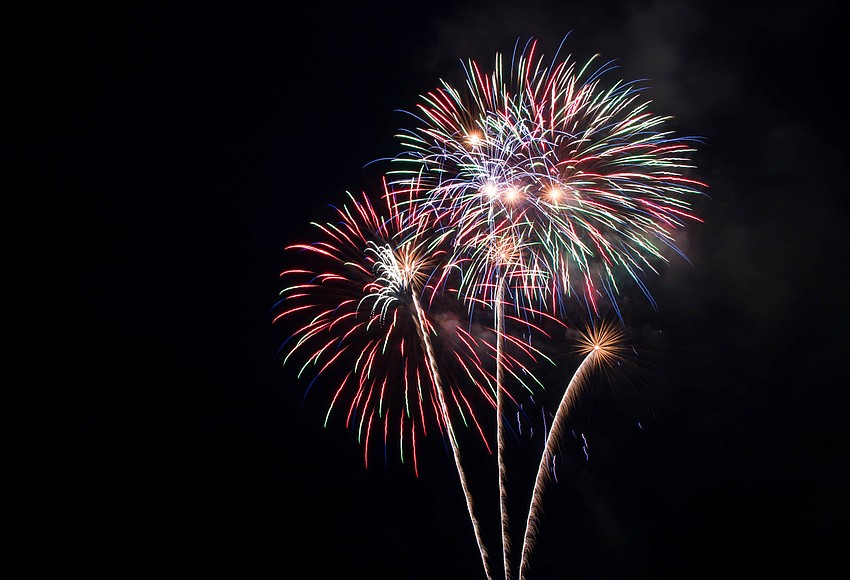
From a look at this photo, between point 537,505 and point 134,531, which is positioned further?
point 134,531

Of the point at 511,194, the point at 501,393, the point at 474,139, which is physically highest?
the point at 474,139

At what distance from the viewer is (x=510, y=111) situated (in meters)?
10.9

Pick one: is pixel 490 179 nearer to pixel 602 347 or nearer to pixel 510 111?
pixel 510 111

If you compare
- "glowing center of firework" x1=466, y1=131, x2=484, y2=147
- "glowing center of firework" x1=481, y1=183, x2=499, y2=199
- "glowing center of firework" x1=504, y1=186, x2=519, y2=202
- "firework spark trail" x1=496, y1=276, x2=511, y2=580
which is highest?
"glowing center of firework" x1=466, y1=131, x2=484, y2=147

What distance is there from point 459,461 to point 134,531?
20.5 m

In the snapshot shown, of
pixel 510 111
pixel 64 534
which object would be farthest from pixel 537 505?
pixel 64 534

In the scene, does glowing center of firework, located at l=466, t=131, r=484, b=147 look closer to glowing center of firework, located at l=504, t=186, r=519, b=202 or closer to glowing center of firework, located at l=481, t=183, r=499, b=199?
glowing center of firework, located at l=481, t=183, r=499, b=199

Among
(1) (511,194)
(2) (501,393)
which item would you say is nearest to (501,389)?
(2) (501,393)

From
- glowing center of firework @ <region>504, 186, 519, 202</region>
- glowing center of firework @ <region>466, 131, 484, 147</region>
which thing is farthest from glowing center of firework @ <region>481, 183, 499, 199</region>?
glowing center of firework @ <region>466, 131, 484, 147</region>

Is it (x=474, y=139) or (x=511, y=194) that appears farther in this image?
(x=474, y=139)

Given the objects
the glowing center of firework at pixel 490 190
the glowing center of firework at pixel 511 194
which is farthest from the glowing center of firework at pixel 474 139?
the glowing center of firework at pixel 511 194

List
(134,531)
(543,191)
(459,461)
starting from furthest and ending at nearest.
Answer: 1. (134,531)
2. (459,461)
3. (543,191)

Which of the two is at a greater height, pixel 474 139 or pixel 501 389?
pixel 474 139

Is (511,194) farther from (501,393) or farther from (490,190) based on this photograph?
(501,393)
